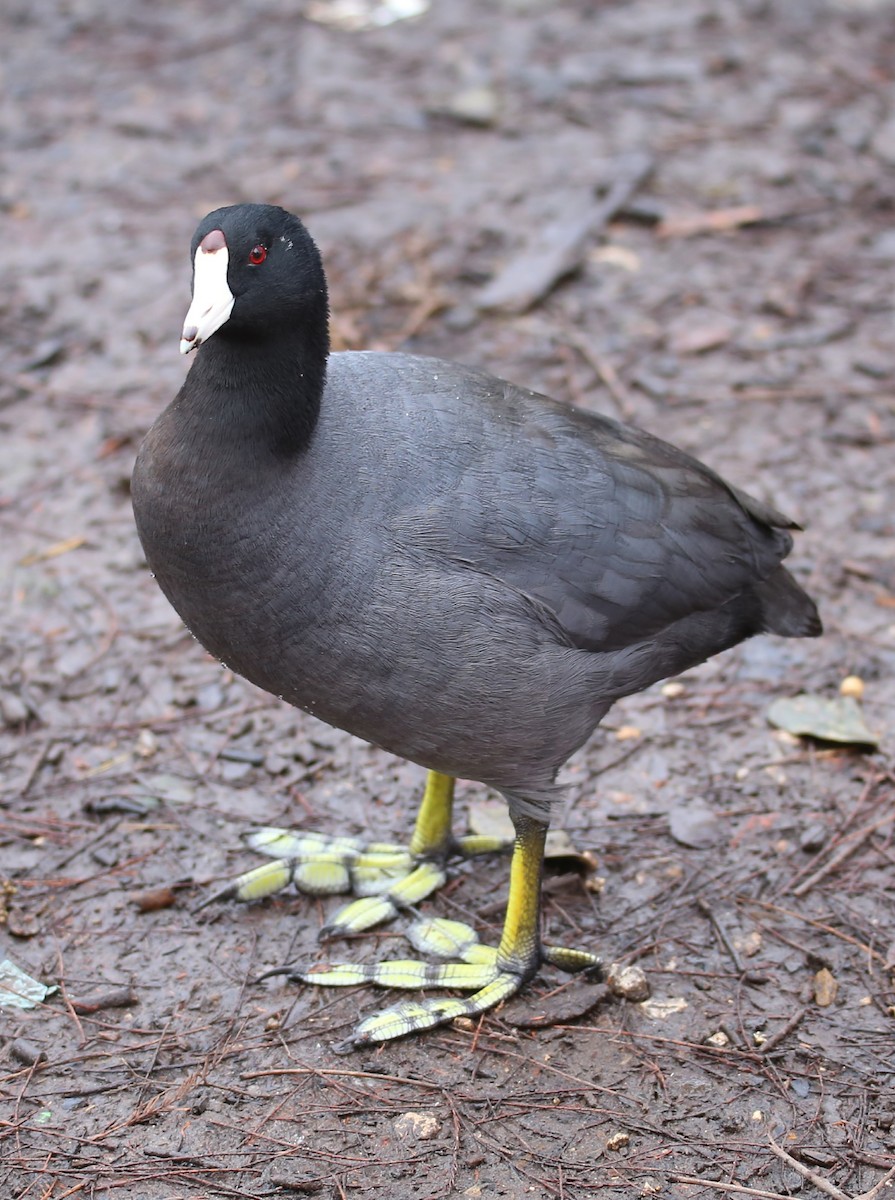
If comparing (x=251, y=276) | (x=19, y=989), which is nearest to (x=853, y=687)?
(x=251, y=276)

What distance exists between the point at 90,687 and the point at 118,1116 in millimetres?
1906

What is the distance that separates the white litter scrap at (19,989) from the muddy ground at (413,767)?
4 centimetres

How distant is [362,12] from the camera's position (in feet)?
32.4

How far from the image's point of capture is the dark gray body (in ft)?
11.0

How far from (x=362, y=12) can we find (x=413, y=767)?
7063mm

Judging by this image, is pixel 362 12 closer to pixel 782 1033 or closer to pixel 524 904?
pixel 524 904

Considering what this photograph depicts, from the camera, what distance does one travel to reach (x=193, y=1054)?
3602 mm

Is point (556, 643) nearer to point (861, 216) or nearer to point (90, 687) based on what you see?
point (90, 687)

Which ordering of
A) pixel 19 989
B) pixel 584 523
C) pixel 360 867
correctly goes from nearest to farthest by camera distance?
pixel 584 523
pixel 19 989
pixel 360 867

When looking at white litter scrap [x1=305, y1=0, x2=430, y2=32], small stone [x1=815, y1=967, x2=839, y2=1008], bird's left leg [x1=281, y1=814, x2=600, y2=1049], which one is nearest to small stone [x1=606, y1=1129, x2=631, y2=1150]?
bird's left leg [x1=281, y1=814, x2=600, y2=1049]

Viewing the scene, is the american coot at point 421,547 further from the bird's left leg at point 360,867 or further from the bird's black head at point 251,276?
the bird's left leg at point 360,867

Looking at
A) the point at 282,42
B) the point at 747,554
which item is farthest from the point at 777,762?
the point at 282,42

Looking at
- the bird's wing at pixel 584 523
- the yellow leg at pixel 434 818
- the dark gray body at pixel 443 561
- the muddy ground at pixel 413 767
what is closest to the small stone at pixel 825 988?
the muddy ground at pixel 413 767

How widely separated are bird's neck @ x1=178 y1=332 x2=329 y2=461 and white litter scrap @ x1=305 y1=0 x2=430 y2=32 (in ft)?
22.9
